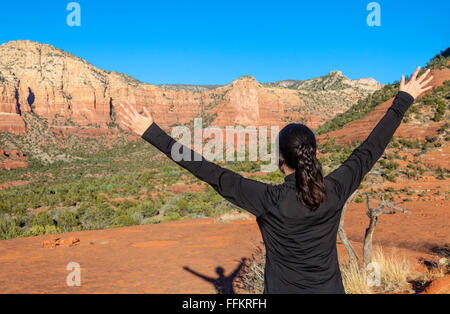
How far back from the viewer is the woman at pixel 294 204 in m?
1.70

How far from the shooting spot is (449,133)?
26.4m

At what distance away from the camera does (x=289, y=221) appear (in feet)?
5.58

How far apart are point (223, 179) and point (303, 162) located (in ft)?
1.37

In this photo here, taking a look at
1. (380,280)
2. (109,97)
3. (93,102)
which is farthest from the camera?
(109,97)

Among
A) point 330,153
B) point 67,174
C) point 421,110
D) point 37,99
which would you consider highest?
point 37,99

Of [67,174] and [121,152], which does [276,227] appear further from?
[121,152]

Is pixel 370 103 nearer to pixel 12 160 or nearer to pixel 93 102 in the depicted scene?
pixel 12 160

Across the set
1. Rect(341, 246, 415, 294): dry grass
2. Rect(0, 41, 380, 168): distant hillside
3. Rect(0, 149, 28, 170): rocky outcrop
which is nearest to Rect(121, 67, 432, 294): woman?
Rect(341, 246, 415, 294): dry grass

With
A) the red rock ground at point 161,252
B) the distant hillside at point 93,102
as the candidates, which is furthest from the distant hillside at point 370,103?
the distant hillside at point 93,102

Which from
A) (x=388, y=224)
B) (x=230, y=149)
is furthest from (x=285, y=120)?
(x=388, y=224)

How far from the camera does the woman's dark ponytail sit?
166 cm

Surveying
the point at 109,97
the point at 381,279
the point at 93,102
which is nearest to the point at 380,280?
the point at 381,279

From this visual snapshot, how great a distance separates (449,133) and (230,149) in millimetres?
38593

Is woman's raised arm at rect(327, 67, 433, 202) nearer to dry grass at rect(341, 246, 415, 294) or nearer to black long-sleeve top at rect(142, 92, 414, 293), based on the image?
black long-sleeve top at rect(142, 92, 414, 293)
